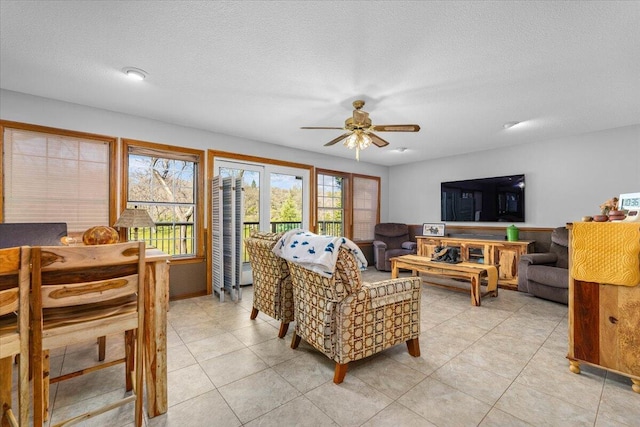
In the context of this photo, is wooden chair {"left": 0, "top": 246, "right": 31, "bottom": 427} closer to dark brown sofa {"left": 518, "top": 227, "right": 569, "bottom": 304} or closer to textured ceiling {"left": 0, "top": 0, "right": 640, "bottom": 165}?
textured ceiling {"left": 0, "top": 0, "right": 640, "bottom": 165}

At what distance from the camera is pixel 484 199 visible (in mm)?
5188

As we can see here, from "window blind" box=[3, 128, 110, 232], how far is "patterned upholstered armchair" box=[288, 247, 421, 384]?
2.73 metres

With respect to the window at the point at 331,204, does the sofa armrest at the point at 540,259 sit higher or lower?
lower

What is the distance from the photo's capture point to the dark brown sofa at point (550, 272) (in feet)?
11.5

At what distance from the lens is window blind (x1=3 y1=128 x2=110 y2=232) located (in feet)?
9.39

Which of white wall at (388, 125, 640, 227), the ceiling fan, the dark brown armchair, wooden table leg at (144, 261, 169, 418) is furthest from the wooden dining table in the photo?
white wall at (388, 125, 640, 227)

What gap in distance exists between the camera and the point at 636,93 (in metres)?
2.81

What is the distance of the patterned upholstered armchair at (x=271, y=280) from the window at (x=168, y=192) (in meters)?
1.60

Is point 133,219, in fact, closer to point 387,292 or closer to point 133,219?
point 133,219

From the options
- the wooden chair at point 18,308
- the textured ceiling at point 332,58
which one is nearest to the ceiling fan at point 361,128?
the textured ceiling at point 332,58

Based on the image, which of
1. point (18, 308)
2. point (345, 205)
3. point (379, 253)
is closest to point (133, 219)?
point (18, 308)

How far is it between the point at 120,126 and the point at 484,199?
5.88m

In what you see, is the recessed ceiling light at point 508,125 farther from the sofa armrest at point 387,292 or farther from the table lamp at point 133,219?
the table lamp at point 133,219

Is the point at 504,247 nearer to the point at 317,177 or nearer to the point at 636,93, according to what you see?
the point at 636,93
